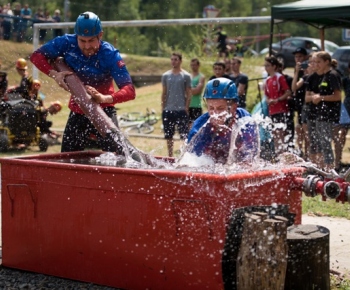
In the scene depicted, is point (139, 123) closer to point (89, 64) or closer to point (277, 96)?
point (277, 96)

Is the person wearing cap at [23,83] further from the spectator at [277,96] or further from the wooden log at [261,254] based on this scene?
the wooden log at [261,254]

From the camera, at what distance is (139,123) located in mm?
19141

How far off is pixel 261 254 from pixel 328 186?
71 centimetres

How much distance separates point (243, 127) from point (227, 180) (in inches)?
42.5

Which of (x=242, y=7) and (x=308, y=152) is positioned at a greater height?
(x=242, y=7)

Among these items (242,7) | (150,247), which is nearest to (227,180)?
(150,247)

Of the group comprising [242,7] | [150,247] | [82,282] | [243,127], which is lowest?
[82,282]

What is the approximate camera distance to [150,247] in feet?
17.9

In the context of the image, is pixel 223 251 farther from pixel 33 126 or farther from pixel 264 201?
pixel 33 126

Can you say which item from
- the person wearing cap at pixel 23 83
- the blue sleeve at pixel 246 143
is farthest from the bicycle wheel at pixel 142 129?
the blue sleeve at pixel 246 143

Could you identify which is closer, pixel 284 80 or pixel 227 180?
pixel 227 180

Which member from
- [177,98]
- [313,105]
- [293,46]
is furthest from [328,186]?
[293,46]

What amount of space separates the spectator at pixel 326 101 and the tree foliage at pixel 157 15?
66.1 ft

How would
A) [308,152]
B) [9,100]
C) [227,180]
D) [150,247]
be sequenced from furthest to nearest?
[9,100], [308,152], [150,247], [227,180]
